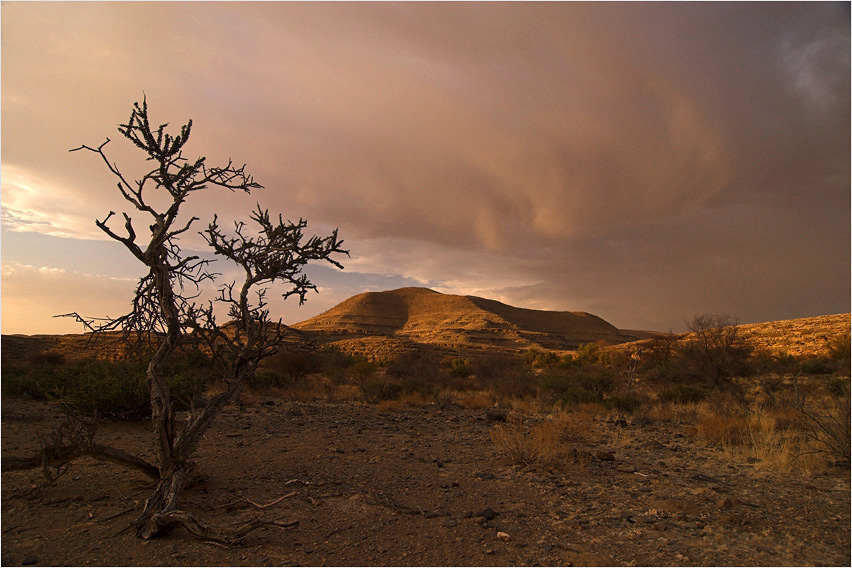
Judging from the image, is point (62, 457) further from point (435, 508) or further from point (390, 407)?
point (390, 407)

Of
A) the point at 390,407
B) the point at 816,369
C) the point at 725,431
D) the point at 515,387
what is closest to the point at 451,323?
the point at 816,369

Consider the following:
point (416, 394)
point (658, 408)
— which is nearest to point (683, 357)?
point (658, 408)

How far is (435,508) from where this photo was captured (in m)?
5.98

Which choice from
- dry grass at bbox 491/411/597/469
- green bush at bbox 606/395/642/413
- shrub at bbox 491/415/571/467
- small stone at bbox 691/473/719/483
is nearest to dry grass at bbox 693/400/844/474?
small stone at bbox 691/473/719/483

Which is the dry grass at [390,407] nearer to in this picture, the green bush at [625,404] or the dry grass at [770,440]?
the green bush at [625,404]

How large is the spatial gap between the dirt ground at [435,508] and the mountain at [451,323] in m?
48.4

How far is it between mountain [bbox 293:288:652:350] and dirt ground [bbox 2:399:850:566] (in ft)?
159

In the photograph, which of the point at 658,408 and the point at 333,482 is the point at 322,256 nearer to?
the point at 333,482

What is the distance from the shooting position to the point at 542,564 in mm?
4414

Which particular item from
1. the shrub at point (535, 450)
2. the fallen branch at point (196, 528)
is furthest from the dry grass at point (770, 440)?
the fallen branch at point (196, 528)

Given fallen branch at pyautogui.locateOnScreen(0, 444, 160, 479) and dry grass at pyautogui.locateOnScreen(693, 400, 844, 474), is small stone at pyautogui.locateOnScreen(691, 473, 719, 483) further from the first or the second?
fallen branch at pyautogui.locateOnScreen(0, 444, 160, 479)

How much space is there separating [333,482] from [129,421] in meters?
6.53

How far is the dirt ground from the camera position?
4.50 metres

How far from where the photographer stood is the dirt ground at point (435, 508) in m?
4.50
